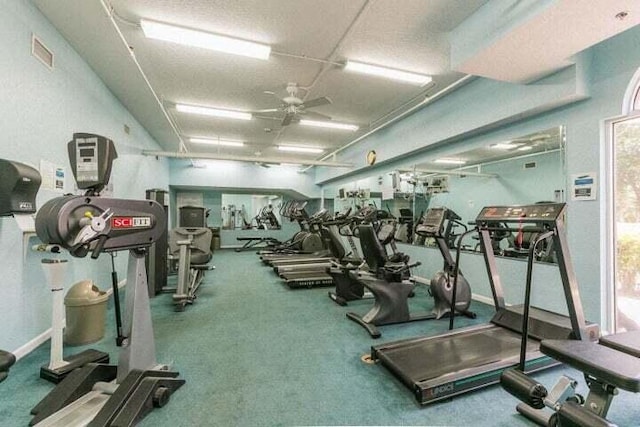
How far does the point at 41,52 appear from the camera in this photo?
2.79 meters

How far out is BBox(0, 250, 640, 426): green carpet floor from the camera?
182 centimetres

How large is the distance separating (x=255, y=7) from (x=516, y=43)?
2518 mm

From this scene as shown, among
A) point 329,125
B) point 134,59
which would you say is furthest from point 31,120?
point 329,125

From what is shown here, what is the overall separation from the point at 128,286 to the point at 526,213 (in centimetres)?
295

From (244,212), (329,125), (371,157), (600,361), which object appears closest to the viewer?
(600,361)

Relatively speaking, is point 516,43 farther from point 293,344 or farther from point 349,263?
point 293,344

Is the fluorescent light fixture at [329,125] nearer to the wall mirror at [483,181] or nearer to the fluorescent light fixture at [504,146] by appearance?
the wall mirror at [483,181]

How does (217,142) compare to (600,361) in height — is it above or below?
above

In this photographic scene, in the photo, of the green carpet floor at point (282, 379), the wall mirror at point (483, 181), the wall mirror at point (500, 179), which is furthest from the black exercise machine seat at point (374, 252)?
the wall mirror at point (500, 179)

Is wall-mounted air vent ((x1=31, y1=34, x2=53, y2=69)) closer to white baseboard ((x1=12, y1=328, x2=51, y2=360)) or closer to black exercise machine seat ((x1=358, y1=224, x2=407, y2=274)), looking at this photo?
white baseboard ((x1=12, y1=328, x2=51, y2=360))

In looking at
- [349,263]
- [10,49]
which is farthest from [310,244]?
[10,49]

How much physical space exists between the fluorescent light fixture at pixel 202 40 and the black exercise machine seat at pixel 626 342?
4033mm

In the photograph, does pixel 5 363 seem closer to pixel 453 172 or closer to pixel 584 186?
pixel 584 186

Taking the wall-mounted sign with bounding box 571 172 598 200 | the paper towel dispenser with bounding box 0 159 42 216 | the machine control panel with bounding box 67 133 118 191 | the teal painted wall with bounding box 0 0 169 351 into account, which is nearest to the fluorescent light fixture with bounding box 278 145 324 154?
the teal painted wall with bounding box 0 0 169 351
